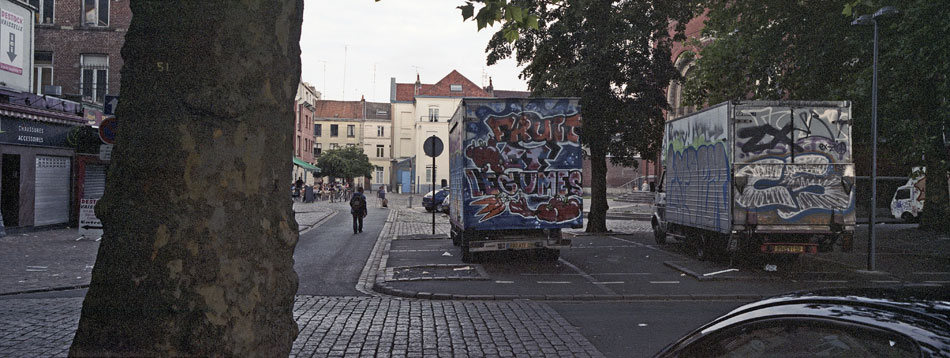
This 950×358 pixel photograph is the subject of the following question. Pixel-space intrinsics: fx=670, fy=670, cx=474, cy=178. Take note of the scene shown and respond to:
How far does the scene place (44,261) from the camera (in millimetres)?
12836

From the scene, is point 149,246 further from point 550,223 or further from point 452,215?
point 452,215

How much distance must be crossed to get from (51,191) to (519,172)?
52.3 ft

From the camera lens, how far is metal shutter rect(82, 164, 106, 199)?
2244 centimetres

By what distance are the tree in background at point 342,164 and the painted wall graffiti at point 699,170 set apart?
5660 centimetres

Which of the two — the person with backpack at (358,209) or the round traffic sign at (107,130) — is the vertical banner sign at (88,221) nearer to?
the round traffic sign at (107,130)

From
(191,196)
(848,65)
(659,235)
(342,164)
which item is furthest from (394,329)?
(342,164)

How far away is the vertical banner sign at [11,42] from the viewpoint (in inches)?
748

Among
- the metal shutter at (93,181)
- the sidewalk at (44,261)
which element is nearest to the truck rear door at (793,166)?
the sidewalk at (44,261)

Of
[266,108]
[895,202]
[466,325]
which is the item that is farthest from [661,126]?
[266,108]

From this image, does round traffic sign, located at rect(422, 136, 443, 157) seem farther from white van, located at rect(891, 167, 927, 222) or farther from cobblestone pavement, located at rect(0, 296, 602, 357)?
white van, located at rect(891, 167, 927, 222)

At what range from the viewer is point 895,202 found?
31531 millimetres

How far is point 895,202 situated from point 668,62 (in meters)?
18.4

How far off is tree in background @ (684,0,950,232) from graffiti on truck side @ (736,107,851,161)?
234cm

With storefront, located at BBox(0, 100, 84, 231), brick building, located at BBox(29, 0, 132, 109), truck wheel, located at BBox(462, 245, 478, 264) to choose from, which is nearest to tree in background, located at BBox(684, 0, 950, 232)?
truck wheel, located at BBox(462, 245, 478, 264)
